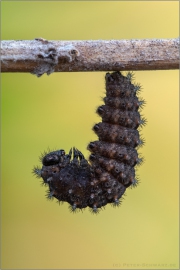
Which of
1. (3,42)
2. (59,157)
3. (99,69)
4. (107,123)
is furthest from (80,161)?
(3,42)

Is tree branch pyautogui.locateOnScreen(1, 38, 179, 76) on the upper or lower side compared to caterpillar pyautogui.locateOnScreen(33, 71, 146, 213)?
upper

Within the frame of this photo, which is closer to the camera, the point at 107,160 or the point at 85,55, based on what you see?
the point at 85,55

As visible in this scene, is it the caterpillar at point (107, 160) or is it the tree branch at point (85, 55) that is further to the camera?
the caterpillar at point (107, 160)

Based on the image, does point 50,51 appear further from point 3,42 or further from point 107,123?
point 107,123

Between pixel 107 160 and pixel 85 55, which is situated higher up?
pixel 85 55

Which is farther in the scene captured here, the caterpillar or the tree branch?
the caterpillar

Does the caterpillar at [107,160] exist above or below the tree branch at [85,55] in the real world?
below
